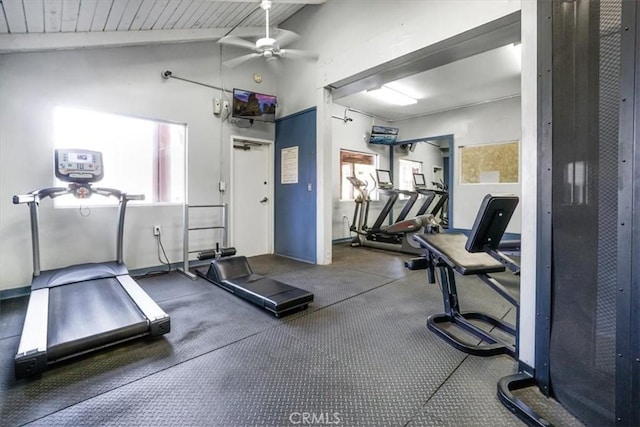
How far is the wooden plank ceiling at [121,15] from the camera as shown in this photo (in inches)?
113

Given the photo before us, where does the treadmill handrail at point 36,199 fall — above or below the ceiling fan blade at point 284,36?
below

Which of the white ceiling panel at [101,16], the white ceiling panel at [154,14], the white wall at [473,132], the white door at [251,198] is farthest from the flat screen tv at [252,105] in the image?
the white wall at [473,132]

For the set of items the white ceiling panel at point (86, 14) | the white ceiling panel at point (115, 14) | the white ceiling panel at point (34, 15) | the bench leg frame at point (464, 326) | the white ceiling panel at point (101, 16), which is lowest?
the bench leg frame at point (464, 326)

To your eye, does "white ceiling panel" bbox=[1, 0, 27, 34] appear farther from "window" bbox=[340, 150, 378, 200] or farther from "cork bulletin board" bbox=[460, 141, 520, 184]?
"cork bulletin board" bbox=[460, 141, 520, 184]

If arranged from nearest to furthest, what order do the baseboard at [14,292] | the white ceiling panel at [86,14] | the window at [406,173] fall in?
the white ceiling panel at [86,14]
the baseboard at [14,292]
the window at [406,173]

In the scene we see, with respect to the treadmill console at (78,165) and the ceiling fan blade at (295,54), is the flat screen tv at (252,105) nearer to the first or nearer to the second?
the ceiling fan blade at (295,54)

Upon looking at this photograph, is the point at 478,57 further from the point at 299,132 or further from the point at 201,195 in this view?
the point at 201,195

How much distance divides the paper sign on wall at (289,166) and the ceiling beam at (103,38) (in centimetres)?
183

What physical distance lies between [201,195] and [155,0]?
2496mm

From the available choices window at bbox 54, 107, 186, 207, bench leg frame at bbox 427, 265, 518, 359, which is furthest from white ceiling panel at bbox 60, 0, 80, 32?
bench leg frame at bbox 427, 265, 518, 359

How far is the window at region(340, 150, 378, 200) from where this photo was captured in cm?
700

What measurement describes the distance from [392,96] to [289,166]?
2713 mm

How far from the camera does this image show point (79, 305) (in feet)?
8.27

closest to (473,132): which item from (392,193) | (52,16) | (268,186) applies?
(392,193)
